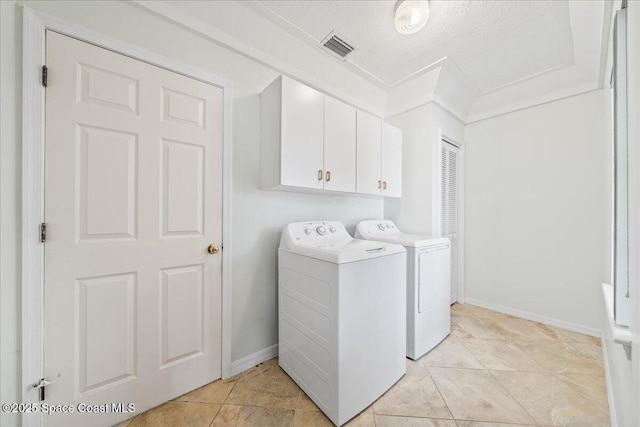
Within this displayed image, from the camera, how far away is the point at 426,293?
6.31ft

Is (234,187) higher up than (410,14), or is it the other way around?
(410,14)

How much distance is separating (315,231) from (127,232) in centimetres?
122

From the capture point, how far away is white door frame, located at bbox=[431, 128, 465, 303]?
2.44 meters

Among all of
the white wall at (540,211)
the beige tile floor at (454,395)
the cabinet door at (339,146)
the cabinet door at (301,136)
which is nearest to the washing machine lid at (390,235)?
the cabinet door at (339,146)

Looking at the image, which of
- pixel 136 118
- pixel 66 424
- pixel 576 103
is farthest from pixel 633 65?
pixel 66 424

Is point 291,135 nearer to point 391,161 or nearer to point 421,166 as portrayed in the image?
point 391,161

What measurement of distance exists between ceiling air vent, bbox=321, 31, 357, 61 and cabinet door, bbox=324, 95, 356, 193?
1.86 ft

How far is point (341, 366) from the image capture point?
1.26 m

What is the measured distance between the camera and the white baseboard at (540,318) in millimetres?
2227

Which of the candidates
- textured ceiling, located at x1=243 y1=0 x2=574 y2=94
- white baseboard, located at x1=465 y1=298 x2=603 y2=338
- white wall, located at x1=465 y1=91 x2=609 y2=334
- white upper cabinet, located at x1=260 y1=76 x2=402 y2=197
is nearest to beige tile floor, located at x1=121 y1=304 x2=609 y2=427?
white baseboard, located at x1=465 y1=298 x2=603 y2=338

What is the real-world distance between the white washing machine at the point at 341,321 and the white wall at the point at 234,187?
216 millimetres

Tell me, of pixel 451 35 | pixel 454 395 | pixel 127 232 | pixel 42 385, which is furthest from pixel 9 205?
pixel 451 35

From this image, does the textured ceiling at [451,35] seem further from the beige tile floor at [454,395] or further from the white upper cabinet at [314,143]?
the beige tile floor at [454,395]

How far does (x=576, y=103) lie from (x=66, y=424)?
4.65 metres
